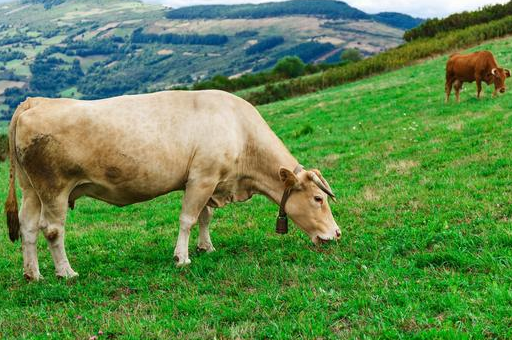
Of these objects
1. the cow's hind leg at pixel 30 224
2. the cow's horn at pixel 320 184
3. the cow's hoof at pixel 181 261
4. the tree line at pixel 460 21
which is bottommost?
the cow's hoof at pixel 181 261

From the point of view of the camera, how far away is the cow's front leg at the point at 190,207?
775cm

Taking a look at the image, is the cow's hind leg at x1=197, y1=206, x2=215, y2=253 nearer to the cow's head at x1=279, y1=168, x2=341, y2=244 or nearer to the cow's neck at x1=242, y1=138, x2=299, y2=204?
the cow's neck at x1=242, y1=138, x2=299, y2=204

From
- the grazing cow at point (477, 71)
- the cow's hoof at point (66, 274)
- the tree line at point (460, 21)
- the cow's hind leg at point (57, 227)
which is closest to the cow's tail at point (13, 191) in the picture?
the cow's hind leg at point (57, 227)

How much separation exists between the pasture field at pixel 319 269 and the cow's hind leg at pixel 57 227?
0.92 ft

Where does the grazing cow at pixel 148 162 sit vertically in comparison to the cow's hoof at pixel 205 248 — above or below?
above

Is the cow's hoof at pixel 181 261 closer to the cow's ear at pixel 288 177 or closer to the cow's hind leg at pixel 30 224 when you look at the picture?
the cow's ear at pixel 288 177

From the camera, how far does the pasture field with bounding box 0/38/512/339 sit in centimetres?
511

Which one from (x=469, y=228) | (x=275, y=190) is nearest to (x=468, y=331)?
(x=469, y=228)

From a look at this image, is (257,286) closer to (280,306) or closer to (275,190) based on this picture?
(280,306)

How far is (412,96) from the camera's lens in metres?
24.3

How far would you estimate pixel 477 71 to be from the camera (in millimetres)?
19469

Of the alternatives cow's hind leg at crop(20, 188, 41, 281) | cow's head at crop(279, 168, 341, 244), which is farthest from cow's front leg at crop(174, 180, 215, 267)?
cow's hind leg at crop(20, 188, 41, 281)

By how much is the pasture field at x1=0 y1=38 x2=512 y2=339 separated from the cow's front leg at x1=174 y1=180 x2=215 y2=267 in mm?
218

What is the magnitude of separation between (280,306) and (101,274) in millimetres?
3313
